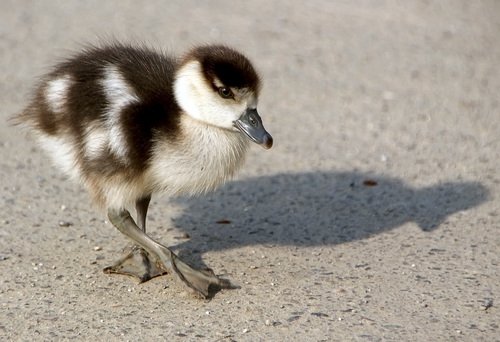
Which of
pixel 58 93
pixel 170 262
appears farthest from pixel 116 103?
pixel 170 262

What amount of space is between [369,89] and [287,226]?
6.67ft

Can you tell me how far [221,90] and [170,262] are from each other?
29.2 inches

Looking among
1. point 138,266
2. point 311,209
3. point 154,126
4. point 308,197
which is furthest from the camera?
point 308,197

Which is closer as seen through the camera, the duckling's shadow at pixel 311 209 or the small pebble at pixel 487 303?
the small pebble at pixel 487 303

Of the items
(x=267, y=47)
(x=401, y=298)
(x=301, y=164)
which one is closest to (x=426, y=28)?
(x=267, y=47)

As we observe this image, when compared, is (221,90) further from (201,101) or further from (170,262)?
(170,262)

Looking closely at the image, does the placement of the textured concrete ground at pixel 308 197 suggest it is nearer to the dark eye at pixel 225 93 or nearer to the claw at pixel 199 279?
the claw at pixel 199 279

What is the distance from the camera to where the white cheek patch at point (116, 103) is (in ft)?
11.8

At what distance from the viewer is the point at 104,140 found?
3611 millimetres

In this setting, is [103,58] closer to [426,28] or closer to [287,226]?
[287,226]

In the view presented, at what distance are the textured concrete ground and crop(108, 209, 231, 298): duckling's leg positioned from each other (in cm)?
7

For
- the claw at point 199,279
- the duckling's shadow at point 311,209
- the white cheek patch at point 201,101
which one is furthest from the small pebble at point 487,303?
the white cheek patch at point 201,101

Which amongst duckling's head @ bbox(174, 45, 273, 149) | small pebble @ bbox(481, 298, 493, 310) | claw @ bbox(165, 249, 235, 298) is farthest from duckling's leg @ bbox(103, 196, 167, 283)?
small pebble @ bbox(481, 298, 493, 310)

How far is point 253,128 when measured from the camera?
12.0ft
